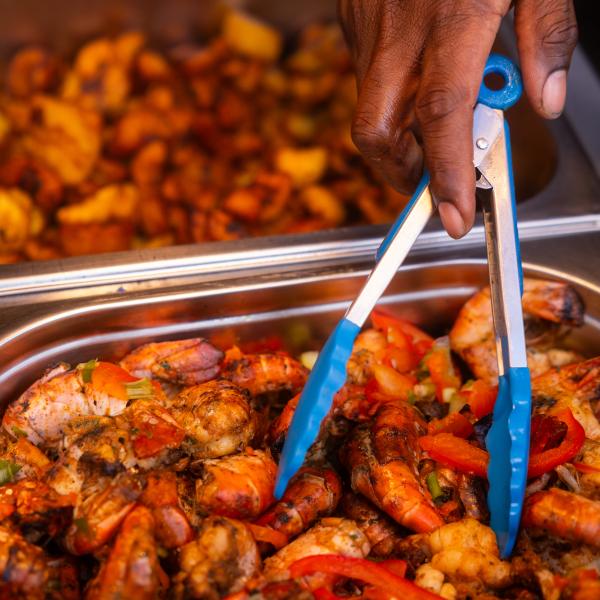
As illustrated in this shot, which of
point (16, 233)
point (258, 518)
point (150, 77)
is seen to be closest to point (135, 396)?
point (258, 518)

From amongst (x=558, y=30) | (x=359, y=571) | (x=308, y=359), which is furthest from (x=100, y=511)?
(x=558, y=30)

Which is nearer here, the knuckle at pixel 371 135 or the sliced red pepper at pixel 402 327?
the knuckle at pixel 371 135

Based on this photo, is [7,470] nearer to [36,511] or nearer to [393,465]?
[36,511]

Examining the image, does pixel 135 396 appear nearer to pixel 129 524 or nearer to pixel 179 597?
pixel 129 524

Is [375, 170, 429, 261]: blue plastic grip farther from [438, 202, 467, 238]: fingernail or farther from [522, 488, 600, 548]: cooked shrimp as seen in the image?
[522, 488, 600, 548]: cooked shrimp

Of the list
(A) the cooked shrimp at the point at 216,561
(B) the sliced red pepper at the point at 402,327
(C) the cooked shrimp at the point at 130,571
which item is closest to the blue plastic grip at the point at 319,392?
(A) the cooked shrimp at the point at 216,561

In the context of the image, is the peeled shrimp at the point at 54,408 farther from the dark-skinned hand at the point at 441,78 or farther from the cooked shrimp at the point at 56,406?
the dark-skinned hand at the point at 441,78
